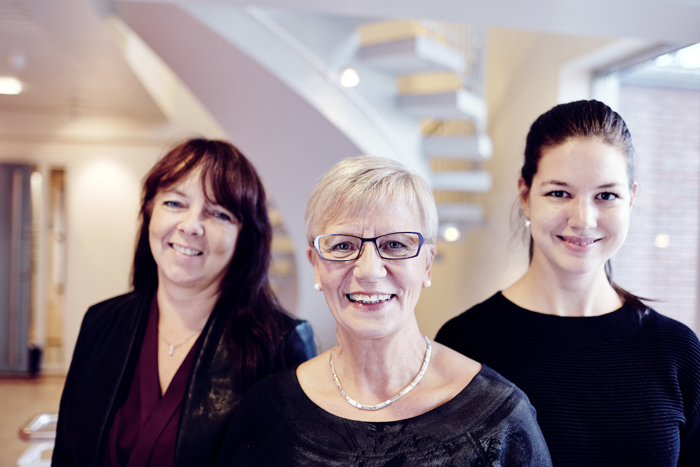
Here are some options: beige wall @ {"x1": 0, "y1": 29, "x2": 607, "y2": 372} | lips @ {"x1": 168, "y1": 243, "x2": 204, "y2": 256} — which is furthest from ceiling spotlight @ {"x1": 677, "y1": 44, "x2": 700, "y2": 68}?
lips @ {"x1": 168, "y1": 243, "x2": 204, "y2": 256}

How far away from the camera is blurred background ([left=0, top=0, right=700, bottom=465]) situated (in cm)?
331

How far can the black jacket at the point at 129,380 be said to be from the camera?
5.13 ft

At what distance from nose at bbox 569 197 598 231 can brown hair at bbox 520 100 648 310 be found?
15 cm

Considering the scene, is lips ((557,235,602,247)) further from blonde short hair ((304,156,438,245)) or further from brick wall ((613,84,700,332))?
brick wall ((613,84,700,332))

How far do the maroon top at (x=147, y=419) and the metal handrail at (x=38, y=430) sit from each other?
2.12 ft

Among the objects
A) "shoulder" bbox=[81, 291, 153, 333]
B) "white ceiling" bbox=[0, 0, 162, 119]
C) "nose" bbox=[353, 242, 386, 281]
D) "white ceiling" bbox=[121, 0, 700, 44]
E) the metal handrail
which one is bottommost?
the metal handrail

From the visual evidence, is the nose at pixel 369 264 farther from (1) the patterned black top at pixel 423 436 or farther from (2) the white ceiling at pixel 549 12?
(2) the white ceiling at pixel 549 12

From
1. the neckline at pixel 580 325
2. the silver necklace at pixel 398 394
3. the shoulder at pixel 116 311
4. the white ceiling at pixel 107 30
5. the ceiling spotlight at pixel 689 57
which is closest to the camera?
the silver necklace at pixel 398 394

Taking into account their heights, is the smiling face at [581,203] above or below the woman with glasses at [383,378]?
above

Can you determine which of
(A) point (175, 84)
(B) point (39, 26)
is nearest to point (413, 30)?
(B) point (39, 26)

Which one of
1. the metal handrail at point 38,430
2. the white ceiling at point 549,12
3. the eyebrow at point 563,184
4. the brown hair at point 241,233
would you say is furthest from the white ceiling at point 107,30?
the metal handrail at point 38,430

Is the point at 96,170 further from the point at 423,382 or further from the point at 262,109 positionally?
the point at 423,382

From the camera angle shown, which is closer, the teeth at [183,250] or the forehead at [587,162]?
the forehead at [587,162]

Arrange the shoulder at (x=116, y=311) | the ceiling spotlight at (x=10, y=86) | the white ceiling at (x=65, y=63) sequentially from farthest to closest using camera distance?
the ceiling spotlight at (x=10, y=86) < the white ceiling at (x=65, y=63) < the shoulder at (x=116, y=311)
